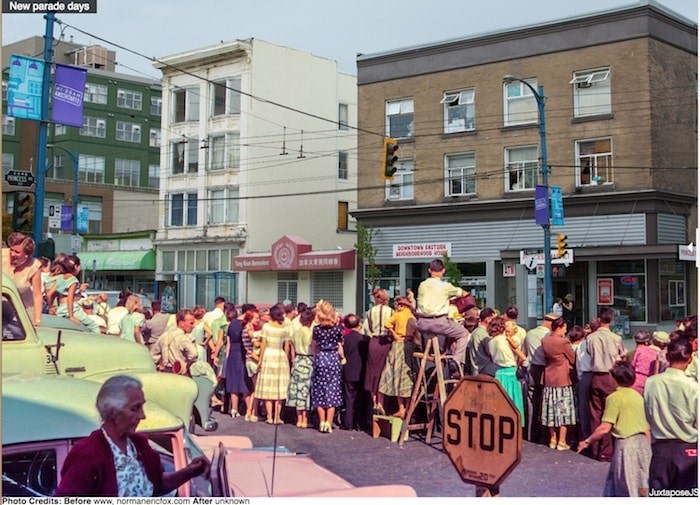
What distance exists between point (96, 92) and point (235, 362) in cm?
306

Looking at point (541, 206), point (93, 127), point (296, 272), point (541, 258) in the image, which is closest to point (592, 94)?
point (541, 206)

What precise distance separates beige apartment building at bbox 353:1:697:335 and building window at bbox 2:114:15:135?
248 cm

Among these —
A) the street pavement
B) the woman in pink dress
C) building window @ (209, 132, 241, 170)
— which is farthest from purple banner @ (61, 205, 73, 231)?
the woman in pink dress

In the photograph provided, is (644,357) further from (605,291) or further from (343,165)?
(343,165)

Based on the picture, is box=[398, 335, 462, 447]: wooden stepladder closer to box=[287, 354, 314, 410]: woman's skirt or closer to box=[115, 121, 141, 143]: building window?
box=[287, 354, 314, 410]: woman's skirt

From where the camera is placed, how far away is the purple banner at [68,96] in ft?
18.0

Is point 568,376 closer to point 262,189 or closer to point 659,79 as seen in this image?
point 659,79

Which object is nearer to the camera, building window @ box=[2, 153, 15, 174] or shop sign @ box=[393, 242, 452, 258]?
building window @ box=[2, 153, 15, 174]

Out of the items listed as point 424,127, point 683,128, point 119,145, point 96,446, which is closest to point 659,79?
point 683,128

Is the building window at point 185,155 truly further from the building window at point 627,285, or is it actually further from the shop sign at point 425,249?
the building window at point 627,285

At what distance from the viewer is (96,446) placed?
368cm

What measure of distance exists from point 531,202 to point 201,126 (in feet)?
8.55

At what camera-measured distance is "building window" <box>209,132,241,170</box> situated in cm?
609

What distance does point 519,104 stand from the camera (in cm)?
607
